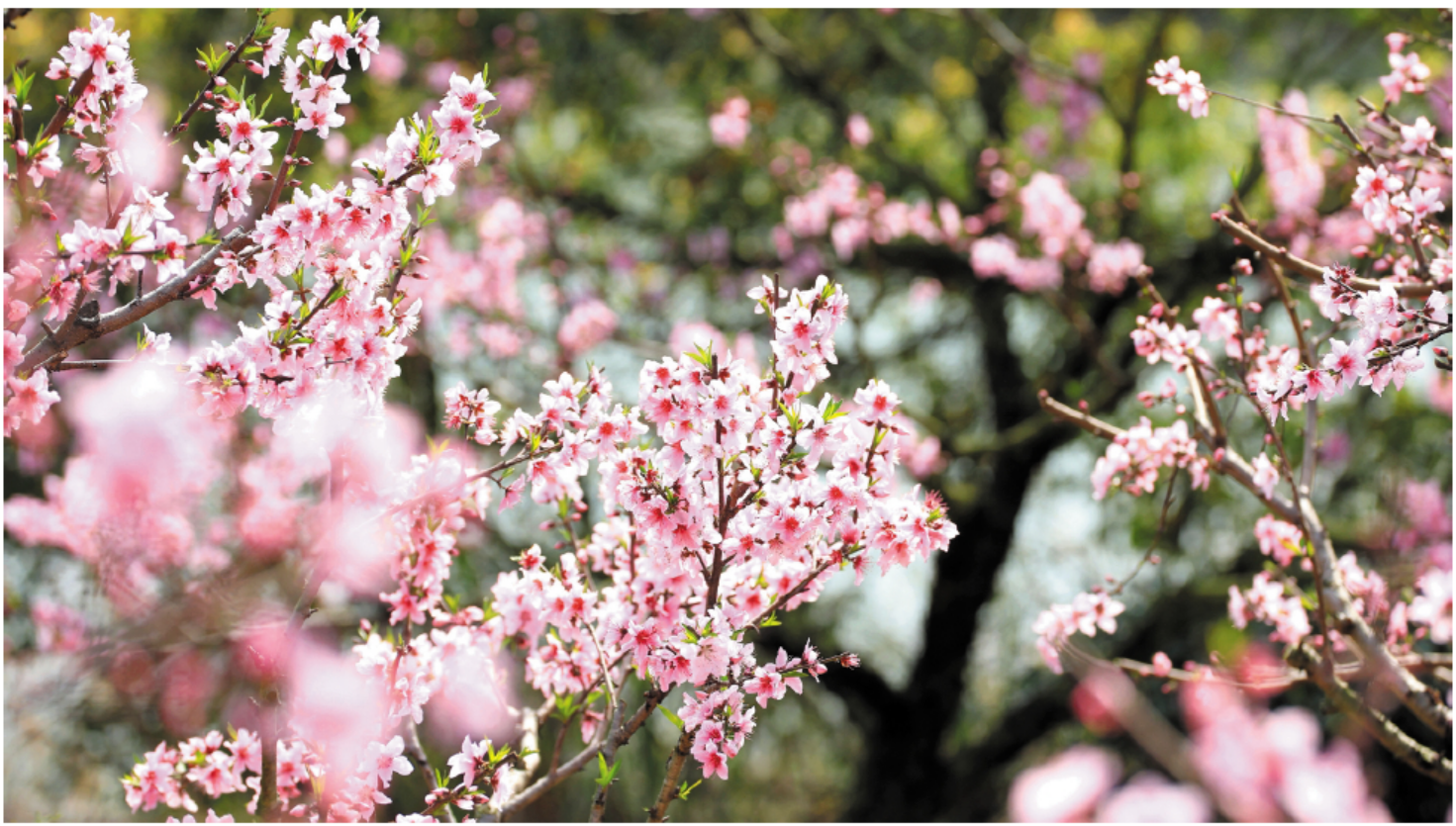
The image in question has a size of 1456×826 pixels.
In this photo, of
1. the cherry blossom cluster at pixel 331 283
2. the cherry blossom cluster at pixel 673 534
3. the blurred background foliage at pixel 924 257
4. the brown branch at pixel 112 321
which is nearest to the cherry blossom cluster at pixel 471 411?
the cherry blossom cluster at pixel 673 534

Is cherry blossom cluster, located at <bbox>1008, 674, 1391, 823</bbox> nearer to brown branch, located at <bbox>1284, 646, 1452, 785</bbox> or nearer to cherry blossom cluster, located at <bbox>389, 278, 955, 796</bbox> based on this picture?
brown branch, located at <bbox>1284, 646, 1452, 785</bbox>

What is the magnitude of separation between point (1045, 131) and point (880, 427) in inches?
262

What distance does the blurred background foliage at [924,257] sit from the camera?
6871mm

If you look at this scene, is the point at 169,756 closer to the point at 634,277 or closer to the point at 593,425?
the point at 593,425

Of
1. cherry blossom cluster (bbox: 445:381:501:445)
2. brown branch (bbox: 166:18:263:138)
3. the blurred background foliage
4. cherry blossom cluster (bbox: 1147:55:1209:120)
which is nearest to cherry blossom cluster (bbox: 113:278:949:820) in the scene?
cherry blossom cluster (bbox: 445:381:501:445)

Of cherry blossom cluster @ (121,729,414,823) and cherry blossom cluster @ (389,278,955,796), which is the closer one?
cherry blossom cluster @ (389,278,955,796)

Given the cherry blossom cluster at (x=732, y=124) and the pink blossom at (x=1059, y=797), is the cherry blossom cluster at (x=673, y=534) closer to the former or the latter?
the pink blossom at (x=1059, y=797)

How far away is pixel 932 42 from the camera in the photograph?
27.4 feet

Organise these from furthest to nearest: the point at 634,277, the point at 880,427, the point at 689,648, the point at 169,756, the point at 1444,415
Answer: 1. the point at 634,277
2. the point at 1444,415
3. the point at 169,756
4. the point at 880,427
5. the point at 689,648

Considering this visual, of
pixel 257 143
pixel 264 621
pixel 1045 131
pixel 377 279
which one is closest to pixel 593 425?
pixel 377 279

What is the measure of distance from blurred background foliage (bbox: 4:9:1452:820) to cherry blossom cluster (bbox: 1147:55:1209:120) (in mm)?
3061

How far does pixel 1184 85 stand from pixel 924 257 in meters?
4.64

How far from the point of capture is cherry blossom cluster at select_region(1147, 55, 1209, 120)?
3.13 metres

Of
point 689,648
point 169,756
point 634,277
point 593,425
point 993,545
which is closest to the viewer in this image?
point 689,648
